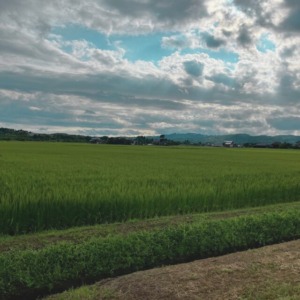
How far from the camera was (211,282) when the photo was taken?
6785mm

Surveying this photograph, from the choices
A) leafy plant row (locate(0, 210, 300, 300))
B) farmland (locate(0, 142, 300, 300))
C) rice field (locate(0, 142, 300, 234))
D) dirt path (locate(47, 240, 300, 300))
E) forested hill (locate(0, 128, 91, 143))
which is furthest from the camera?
forested hill (locate(0, 128, 91, 143))

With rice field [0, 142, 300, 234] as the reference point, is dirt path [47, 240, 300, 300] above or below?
below

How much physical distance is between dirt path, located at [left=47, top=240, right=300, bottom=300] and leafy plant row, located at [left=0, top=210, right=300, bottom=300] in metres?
0.50

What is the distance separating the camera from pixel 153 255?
27.2 ft

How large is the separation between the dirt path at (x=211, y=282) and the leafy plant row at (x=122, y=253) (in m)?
0.50

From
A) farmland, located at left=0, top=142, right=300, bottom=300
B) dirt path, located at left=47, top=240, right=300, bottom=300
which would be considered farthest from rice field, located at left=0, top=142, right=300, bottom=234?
dirt path, located at left=47, top=240, right=300, bottom=300

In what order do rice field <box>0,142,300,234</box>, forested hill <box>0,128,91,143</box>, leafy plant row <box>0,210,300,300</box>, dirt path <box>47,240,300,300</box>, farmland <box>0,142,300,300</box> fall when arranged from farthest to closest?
forested hill <box>0,128,91,143</box> → rice field <box>0,142,300,234</box> → farmland <box>0,142,300,300</box> → leafy plant row <box>0,210,300,300</box> → dirt path <box>47,240,300,300</box>

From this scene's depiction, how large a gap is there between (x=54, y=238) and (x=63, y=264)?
5.82ft

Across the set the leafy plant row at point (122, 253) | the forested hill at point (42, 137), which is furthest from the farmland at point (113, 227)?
the forested hill at point (42, 137)

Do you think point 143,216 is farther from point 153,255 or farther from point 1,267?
point 1,267

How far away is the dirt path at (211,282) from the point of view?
6.26m

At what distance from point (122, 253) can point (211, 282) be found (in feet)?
6.28

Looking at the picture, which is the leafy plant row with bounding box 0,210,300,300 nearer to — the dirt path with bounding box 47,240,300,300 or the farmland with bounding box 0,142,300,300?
the farmland with bounding box 0,142,300,300

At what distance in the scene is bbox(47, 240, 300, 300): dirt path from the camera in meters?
6.26
